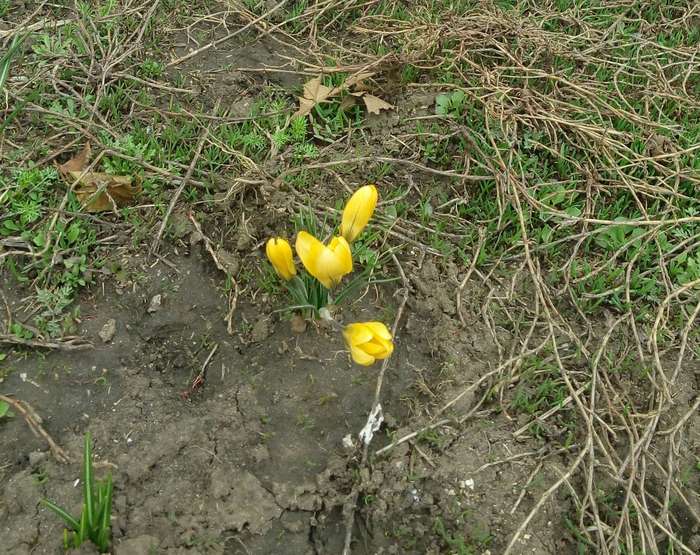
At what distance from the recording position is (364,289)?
2141mm

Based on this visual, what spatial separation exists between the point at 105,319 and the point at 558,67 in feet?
6.81

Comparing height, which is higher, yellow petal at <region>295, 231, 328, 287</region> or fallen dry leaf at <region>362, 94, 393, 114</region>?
yellow petal at <region>295, 231, 328, 287</region>

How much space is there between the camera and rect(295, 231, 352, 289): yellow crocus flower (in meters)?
1.71

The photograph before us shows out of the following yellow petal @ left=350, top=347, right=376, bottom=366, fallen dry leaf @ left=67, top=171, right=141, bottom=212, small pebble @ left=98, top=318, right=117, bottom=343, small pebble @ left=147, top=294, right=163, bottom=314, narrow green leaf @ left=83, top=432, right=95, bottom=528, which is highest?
fallen dry leaf @ left=67, top=171, right=141, bottom=212

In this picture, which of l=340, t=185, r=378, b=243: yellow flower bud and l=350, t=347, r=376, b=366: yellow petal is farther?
l=340, t=185, r=378, b=243: yellow flower bud

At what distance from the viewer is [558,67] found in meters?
2.86

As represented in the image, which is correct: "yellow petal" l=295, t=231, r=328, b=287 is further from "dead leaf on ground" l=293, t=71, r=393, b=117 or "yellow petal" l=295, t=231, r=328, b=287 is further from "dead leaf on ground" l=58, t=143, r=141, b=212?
"dead leaf on ground" l=293, t=71, r=393, b=117

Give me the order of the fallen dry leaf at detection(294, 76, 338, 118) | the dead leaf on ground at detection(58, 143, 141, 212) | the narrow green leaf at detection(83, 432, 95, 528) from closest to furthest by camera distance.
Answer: the narrow green leaf at detection(83, 432, 95, 528) → the dead leaf on ground at detection(58, 143, 141, 212) → the fallen dry leaf at detection(294, 76, 338, 118)

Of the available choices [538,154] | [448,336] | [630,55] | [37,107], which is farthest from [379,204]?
[630,55]

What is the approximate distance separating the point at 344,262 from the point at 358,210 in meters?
0.20

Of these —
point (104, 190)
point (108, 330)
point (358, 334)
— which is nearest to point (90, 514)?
point (108, 330)

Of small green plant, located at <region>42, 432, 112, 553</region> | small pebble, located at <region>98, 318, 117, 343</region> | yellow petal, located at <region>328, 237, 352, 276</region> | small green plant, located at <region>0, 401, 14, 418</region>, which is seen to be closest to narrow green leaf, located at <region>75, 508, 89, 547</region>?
small green plant, located at <region>42, 432, 112, 553</region>

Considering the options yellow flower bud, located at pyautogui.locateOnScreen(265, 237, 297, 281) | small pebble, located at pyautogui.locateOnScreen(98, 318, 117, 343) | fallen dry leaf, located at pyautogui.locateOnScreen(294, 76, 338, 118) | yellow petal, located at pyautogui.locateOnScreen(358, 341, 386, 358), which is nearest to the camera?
yellow petal, located at pyautogui.locateOnScreen(358, 341, 386, 358)

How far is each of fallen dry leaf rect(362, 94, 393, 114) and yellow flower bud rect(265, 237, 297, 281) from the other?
3.14 feet
